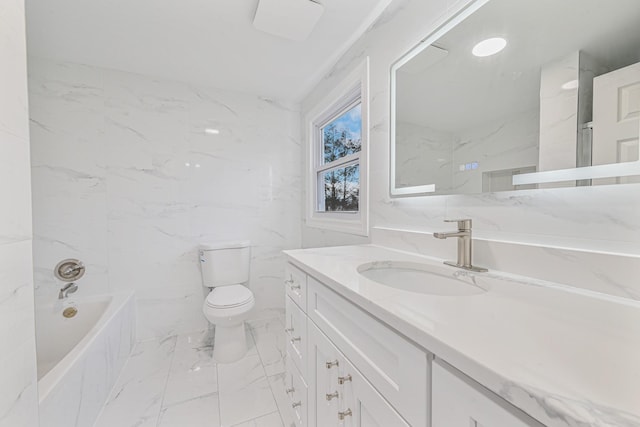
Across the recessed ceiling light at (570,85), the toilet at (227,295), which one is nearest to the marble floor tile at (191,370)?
the toilet at (227,295)

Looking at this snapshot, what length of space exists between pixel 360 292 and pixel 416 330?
0.67 feet

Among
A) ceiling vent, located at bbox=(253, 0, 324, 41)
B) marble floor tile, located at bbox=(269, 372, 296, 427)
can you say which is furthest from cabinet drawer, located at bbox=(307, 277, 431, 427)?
ceiling vent, located at bbox=(253, 0, 324, 41)

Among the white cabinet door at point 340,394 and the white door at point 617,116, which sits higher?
the white door at point 617,116

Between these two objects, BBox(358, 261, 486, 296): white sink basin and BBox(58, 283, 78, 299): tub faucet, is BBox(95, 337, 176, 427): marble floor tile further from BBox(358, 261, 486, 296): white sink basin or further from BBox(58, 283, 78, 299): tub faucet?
BBox(358, 261, 486, 296): white sink basin

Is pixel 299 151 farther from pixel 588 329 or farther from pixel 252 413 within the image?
pixel 588 329

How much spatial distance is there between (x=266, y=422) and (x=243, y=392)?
27 cm

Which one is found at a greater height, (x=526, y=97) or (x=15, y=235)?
(x=526, y=97)

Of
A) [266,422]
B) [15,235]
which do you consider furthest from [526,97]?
[266,422]

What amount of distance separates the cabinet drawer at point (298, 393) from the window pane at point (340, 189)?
43.1 inches

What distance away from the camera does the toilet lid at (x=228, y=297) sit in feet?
5.73

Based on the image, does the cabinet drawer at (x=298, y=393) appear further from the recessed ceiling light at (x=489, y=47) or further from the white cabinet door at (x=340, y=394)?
the recessed ceiling light at (x=489, y=47)

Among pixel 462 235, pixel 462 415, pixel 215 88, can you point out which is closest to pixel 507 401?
pixel 462 415

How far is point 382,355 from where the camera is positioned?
606mm

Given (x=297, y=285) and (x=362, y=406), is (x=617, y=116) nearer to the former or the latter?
(x=362, y=406)
